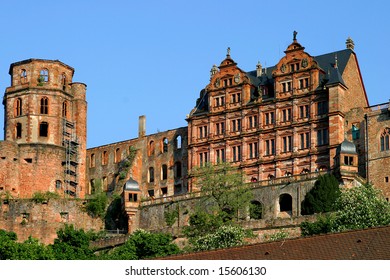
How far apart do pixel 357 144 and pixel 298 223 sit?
11982 mm

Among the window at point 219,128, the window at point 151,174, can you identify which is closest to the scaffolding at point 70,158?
the window at point 151,174

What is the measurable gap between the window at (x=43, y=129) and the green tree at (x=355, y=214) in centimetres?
3446

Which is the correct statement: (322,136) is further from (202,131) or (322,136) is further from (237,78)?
(202,131)

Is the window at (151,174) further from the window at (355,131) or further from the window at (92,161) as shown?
the window at (355,131)

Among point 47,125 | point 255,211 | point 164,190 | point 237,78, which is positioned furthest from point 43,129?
point 255,211

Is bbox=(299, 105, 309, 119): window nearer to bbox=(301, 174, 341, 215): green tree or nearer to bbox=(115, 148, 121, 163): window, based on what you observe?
bbox=(301, 174, 341, 215): green tree

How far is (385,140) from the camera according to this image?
119 metres

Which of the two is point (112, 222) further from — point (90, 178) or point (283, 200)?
point (283, 200)

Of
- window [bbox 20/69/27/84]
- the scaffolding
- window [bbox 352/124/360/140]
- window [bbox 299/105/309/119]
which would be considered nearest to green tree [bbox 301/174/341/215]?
window [bbox 352/124/360/140]

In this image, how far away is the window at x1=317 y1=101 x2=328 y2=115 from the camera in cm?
12269

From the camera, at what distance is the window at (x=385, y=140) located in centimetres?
11900
